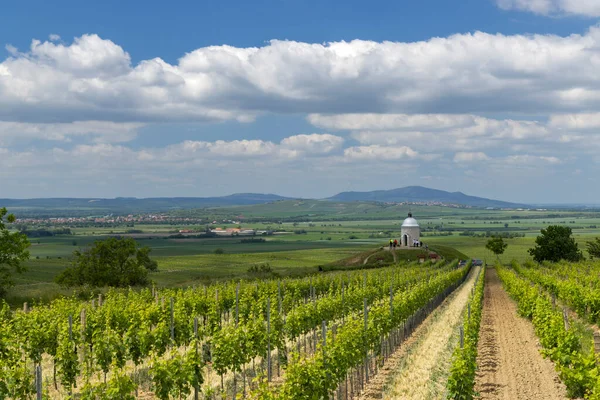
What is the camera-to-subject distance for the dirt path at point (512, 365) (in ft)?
63.4

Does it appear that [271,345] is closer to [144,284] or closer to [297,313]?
[297,313]

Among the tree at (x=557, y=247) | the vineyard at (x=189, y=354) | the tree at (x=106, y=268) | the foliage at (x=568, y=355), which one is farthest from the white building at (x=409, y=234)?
the foliage at (x=568, y=355)

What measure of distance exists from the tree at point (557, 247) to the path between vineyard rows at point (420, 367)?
225 feet

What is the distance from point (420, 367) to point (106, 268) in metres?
39.0

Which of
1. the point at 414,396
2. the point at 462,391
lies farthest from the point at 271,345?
the point at 462,391

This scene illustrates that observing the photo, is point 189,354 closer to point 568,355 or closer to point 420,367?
point 420,367

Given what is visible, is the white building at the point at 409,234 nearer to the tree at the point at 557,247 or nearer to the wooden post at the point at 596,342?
the tree at the point at 557,247

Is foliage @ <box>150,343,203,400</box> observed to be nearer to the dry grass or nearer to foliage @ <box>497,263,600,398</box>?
the dry grass

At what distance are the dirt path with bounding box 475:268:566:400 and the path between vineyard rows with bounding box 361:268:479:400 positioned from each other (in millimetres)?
1347

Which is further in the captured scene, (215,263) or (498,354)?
(215,263)

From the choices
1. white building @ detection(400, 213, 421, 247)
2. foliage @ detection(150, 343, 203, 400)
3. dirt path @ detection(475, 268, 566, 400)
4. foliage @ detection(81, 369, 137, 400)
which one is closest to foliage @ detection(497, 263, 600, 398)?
dirt path @ detection(475, 268, 566, 400)

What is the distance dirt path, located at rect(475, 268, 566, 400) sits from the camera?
19.3 metres

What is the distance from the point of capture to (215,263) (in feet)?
334

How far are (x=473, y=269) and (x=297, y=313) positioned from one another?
74.4 meters
